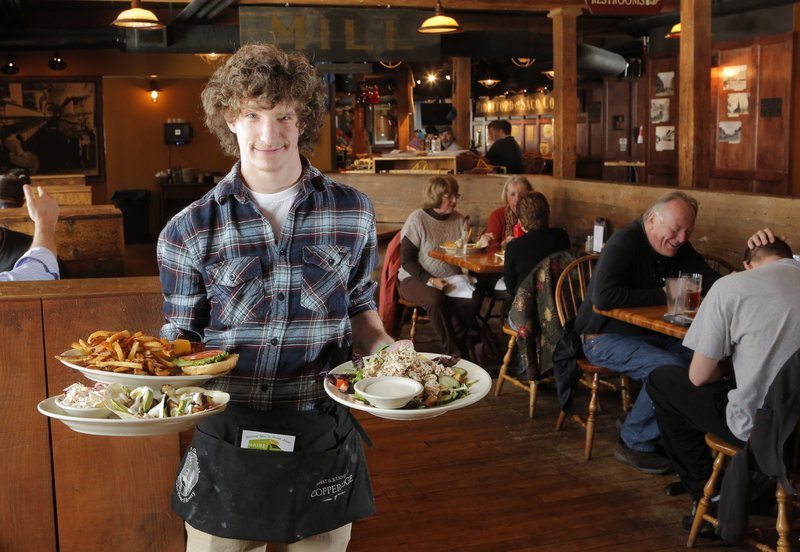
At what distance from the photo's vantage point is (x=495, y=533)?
10.6 ft

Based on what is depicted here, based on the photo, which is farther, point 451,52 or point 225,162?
point 225,162

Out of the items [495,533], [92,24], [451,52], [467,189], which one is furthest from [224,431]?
[92,24]

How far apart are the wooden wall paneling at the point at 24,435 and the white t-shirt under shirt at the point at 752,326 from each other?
6.94ft

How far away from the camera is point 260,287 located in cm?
171

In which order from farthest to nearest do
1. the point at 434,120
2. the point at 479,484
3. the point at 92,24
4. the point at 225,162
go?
the point at 434,120, the point at 225,162, the point at 92,24, the point at 479,484

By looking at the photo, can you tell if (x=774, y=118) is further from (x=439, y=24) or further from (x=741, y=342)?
(x=741, y=342)

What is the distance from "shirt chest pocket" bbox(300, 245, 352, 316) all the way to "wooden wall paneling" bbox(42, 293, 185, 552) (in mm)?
617

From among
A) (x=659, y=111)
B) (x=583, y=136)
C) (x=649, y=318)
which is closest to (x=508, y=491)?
(x=649, y=318)

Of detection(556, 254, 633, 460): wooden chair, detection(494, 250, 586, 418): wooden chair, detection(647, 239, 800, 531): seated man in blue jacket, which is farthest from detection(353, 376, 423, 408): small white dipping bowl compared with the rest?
detection(494, 250, 586, 418): wooden chair

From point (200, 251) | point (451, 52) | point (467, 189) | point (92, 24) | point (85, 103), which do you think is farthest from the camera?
point (85, 103)

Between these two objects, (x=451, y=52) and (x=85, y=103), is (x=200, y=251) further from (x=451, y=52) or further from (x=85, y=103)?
(x=85, y=103)

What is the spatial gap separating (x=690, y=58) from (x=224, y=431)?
4557 mm

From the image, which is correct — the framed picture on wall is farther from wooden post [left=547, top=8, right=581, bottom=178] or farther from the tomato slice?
the tomato slice

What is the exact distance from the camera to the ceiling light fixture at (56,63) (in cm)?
1132
